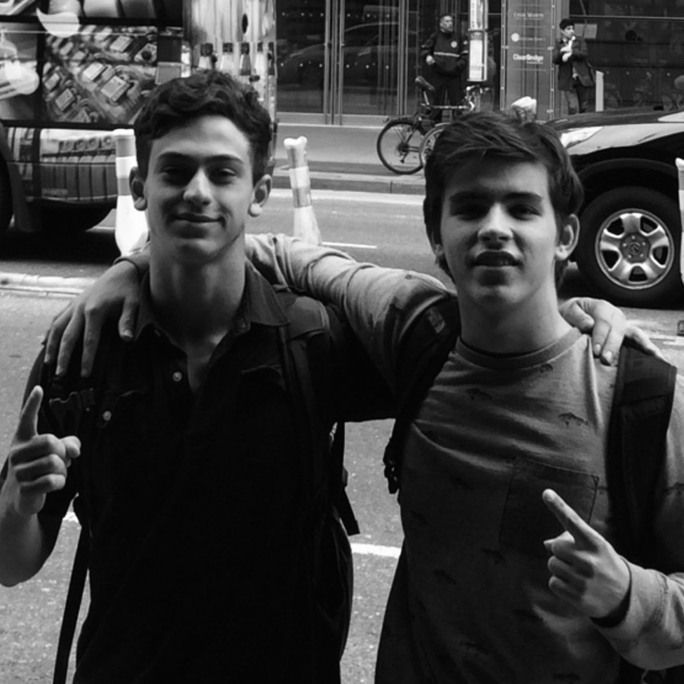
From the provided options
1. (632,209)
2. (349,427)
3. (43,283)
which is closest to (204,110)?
(349,427)

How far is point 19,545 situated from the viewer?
7.52ft

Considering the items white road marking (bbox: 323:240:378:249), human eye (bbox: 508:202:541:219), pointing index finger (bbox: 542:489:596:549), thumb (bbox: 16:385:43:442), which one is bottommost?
white road marking (bbox: 323:240:378:249)

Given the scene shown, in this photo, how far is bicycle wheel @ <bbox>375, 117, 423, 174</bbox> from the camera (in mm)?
18344

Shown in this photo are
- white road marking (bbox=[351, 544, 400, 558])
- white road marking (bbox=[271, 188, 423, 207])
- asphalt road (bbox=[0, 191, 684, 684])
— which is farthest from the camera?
white road marking (bbox=[271, 188, 423, 207])

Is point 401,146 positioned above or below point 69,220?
above

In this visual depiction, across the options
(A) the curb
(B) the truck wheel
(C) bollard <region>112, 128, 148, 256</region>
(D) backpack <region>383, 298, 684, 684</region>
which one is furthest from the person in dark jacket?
(D) backpack <region>383, 298, 684, 684</region>

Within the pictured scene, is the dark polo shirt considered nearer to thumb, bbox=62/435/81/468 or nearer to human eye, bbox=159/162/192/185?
thumb, bbox=62/435/81/468

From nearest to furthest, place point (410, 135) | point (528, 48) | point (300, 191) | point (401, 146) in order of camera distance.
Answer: point (300, 191) < point (401, 146) < point (410, 135) < point (528, 48)

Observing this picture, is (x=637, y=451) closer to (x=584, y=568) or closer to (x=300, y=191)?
(x=584, y=568)

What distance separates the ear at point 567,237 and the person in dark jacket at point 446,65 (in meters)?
17.1

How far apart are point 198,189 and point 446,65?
1768cm

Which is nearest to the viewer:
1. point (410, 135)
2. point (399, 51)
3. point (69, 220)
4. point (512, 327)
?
point (512, 327)

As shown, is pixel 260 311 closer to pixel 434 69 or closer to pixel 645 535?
pixel 645 535

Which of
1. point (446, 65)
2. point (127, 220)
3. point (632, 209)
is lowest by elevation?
point (127, 220)
